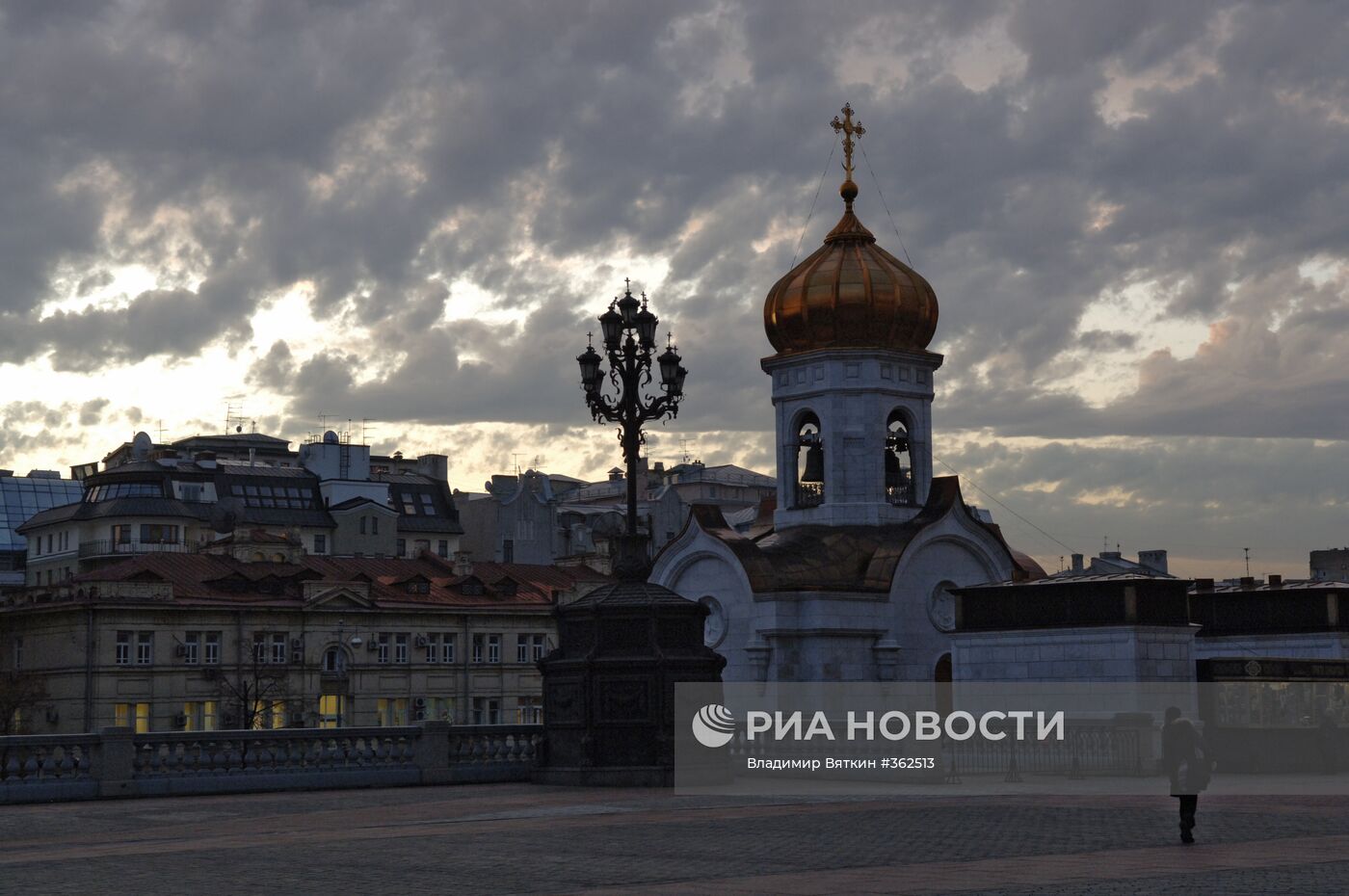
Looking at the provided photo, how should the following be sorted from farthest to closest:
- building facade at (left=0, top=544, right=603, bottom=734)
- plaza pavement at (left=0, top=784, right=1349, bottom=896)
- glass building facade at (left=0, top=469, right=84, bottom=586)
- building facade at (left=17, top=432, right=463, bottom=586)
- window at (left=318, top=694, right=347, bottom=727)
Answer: glass building facade at (left=0, top=469, right=84, bottom=586)
building facade at (left=17, top=432, right=463, bottom=586)
window at (left=318, top=694, right=347, bottom=727)
building facade at (left=0, top=544, right=603, bottom=734)
plaza pavement at (left=0, top=784, right=1349, bottom=896)

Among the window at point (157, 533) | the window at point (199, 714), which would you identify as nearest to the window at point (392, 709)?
the window at point (199, 714)

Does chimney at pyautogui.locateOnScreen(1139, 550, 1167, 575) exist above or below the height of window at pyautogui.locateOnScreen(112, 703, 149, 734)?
above

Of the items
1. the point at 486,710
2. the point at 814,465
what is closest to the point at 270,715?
the point at 486,710

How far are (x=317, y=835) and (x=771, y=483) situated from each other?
118 m

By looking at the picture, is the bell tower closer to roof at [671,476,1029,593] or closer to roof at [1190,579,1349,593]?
roof at [671,476,1029,593]

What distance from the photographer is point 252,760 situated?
100ft

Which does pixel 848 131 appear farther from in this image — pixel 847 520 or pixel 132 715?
pixel 132 715

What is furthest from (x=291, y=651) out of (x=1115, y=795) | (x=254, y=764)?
(x=1115, y=795)

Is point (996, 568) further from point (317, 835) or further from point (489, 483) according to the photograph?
point (489, 483)

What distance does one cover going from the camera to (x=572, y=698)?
1174 inches

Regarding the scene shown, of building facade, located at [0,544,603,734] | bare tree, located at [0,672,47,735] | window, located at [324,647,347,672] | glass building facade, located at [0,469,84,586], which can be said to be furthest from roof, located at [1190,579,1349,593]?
glass building facade, located at [0,469,84,586]

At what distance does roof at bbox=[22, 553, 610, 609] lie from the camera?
8112cm

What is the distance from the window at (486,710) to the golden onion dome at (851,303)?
41.0 m

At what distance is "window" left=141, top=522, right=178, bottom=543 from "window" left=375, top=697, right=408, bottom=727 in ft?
79.1
